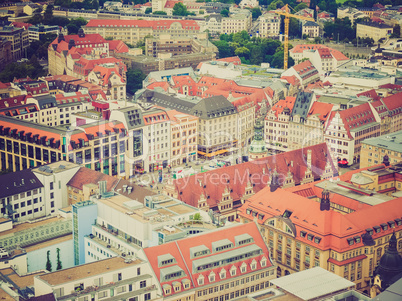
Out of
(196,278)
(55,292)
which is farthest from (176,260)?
(55,292)

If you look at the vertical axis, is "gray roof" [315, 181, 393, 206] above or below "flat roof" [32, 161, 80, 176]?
below

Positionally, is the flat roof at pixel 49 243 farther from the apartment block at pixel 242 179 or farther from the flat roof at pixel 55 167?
the flat roof at pixel 55 167

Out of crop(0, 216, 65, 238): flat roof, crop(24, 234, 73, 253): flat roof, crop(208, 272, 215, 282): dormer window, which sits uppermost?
crop(0, 216, 65, 238): flat roof

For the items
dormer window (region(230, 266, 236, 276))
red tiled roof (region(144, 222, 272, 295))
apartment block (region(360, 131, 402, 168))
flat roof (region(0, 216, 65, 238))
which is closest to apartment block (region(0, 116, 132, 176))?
flat roof (region(0, 216, 65, 238))

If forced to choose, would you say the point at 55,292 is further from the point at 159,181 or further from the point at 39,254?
the point at 159,181

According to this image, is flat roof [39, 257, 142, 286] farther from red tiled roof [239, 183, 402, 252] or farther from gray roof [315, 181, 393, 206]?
gray roof [315, 181, 393, 206]

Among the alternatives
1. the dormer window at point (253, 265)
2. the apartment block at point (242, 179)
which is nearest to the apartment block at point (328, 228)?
the apartment block at point (242, 179)

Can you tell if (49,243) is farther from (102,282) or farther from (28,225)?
(102,282)
